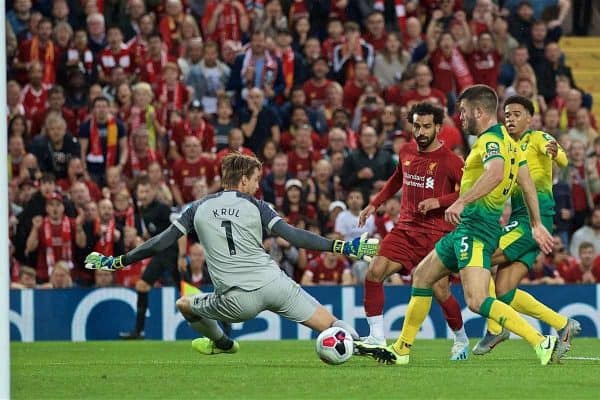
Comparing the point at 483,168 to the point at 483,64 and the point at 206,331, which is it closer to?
the point at 206,331

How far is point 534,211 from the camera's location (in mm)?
10641

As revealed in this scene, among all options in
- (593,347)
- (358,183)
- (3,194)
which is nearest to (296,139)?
(358,183)

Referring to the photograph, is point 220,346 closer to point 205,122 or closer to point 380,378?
point 380,378

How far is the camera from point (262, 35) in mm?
20484

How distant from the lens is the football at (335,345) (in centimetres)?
1048

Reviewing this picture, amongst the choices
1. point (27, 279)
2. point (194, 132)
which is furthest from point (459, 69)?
point (27, 279)

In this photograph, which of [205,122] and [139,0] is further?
[139,0]

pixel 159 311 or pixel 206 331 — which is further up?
pixel 206 331

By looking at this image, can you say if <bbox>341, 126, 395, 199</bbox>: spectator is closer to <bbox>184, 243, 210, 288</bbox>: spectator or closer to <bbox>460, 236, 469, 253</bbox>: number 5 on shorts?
<bbox>184, 243, 210, 288</bbox>: spectator

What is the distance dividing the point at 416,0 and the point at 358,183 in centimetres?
502

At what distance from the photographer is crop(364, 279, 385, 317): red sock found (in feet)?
39.9

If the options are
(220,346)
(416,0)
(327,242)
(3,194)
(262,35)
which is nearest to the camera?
(3,194)

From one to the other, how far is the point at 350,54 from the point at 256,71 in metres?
1.55

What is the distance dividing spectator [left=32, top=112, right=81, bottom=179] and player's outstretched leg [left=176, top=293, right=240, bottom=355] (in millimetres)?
7855
